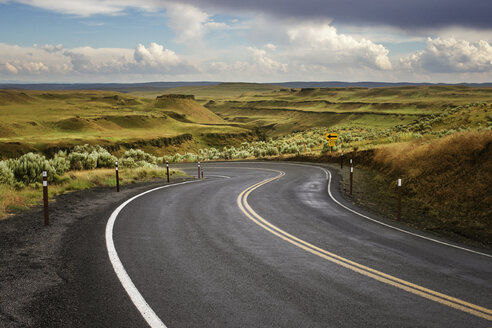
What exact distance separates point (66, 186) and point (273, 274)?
1216 centimetres

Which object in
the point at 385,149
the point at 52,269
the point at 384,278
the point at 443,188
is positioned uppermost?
the point at 385,149

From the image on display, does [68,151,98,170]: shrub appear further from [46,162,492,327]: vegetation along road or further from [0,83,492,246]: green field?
[46,162,492,327]: vegetation along road

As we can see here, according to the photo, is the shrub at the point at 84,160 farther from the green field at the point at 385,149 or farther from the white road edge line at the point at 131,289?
the white road edge line at the point at 131,289

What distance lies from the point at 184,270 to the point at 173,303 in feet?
4.46

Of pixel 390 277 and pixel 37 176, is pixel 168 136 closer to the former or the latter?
pixel 37 176

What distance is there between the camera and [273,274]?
6598 millimetres

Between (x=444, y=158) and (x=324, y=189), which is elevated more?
(x=444, y=158)

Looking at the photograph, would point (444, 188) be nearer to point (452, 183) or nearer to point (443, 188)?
point (443, 188)

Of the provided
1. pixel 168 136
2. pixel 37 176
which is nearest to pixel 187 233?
pixel 37 176

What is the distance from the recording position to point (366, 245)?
8.84m

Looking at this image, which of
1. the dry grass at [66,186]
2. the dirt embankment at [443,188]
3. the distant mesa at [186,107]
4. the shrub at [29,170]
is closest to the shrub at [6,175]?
the dry grass at [66,186]

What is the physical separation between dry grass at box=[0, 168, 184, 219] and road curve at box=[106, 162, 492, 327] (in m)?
2.90

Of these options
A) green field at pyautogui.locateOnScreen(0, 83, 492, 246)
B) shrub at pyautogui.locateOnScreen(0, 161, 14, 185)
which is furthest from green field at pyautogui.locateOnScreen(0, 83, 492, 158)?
shrub at pyautogui.locateOnScreen(0, 161, 14, 185)

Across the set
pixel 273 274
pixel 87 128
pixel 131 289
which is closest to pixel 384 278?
pixel 273 274
